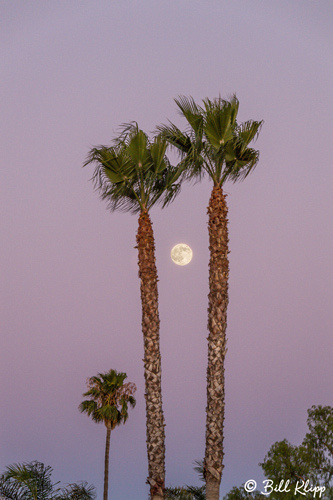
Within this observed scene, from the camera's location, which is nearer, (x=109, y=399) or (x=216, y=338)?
(x=216, y=338)

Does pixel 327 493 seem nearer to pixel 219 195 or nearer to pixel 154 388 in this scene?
pixel 154 388

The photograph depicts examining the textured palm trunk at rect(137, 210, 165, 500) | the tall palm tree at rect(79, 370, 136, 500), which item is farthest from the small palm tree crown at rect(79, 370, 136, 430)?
the textured palm trunk at rect(137, 210, 165, 500)

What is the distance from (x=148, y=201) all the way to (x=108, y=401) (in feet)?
52.5

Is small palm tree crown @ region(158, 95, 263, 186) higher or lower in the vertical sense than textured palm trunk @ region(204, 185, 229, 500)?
higher

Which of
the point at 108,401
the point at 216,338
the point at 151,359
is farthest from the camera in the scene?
the point at 108,401

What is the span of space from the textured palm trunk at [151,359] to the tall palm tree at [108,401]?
14247mm

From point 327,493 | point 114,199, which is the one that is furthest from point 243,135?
point 327,493

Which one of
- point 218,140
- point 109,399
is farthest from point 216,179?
point 109,399

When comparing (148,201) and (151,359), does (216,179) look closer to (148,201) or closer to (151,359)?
(148,201)

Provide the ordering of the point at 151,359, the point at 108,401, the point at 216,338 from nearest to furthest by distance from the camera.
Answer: the point at 216,338, the point at 151,359, the point at 108,401

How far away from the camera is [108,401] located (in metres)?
36.3

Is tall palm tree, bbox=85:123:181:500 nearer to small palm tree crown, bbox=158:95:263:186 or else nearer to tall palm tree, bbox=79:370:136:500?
small palm tree crown, bbox=158:95:263:186

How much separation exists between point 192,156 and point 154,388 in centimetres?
844

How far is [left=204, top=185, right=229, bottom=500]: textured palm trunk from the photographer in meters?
21.1
